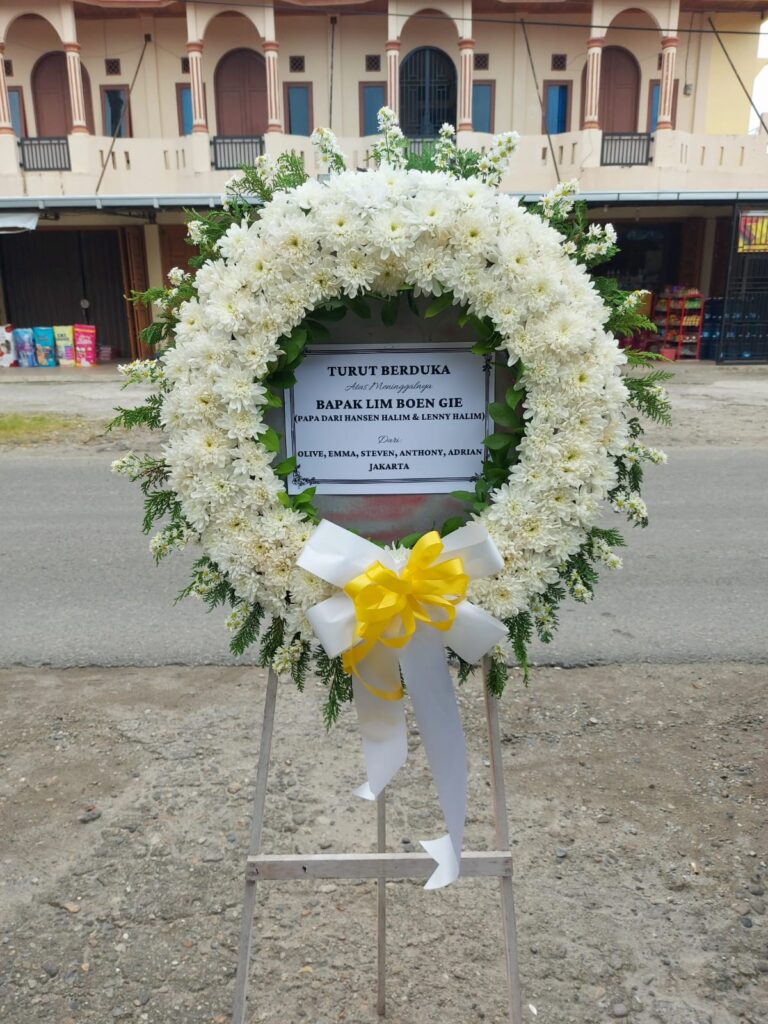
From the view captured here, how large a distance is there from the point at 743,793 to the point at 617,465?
6.14 ft

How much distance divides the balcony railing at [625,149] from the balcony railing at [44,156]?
1115 centimetres

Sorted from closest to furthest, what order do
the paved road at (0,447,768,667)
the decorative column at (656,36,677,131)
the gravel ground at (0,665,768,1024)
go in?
the gravel ground at (0,665,768,1024) → the paved road at (0,447,768,667) → the decorative column at (656,36,677,131)

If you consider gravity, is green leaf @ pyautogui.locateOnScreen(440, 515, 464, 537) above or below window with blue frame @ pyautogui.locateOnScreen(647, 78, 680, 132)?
below

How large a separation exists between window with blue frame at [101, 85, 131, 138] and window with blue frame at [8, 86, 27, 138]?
66.7 inches

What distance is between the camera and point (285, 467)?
1872 millimetres

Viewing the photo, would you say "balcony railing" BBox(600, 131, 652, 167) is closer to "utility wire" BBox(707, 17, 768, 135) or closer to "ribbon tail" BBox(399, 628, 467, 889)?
"utility wire" BBox(707, 17, 768, 135)

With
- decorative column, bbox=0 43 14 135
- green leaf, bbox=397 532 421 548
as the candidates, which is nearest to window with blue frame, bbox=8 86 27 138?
decorative column, bbox=0 43 14 135

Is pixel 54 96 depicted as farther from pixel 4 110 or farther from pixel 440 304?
pixel 440 304

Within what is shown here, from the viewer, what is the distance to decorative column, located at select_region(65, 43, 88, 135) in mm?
17219

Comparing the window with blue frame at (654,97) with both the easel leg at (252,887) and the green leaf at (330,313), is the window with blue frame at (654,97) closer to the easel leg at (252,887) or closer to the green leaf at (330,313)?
the green leaf at (330,313)

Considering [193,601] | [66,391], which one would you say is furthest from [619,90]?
[193,601]

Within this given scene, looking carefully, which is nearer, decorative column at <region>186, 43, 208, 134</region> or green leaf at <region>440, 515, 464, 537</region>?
green leaf at <region>440, 515, 464, 537</region>

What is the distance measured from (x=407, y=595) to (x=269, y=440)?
1.45ft

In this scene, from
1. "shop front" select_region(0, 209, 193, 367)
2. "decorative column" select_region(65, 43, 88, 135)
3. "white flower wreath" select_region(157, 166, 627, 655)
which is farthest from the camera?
"shop front" select_region(0, 209, 193, 367)
